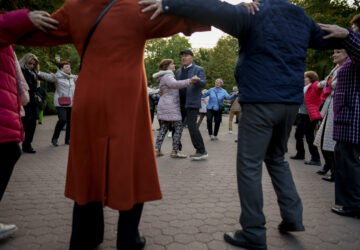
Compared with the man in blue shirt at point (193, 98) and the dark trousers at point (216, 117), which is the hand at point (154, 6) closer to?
the man in blue shirt at point (193, 98)

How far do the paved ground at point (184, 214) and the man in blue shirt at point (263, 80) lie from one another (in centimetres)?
44

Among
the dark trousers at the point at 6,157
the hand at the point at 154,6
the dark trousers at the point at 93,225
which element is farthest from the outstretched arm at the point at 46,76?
the hand at the point at 154,6

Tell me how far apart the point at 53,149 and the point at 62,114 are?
101cm

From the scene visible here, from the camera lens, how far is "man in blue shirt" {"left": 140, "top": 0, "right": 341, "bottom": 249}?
2.26m

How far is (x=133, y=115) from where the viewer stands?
1.96 m

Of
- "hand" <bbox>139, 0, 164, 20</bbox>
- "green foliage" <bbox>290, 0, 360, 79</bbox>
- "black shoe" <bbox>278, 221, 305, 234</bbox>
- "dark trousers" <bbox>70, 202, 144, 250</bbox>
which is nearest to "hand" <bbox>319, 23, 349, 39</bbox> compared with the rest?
"hand" <bbox>139, 0, 164, 20</bbox>

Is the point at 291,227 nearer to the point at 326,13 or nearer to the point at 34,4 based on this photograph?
the point at 34,4

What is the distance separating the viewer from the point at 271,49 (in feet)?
7.45

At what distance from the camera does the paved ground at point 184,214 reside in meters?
2.56

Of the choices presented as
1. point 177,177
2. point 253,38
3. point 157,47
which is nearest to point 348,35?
point 253,38

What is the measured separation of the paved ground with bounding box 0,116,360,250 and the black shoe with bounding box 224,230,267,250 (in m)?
0.06

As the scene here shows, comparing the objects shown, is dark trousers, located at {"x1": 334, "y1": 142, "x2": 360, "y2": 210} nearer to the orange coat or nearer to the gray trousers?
the gray trousers

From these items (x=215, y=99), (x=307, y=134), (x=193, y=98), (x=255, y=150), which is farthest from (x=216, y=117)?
(x=255, y=150)

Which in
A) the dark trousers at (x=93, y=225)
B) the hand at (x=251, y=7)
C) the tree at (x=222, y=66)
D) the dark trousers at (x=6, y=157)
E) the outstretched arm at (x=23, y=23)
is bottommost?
the dark trousers at (x=93, y=225)
